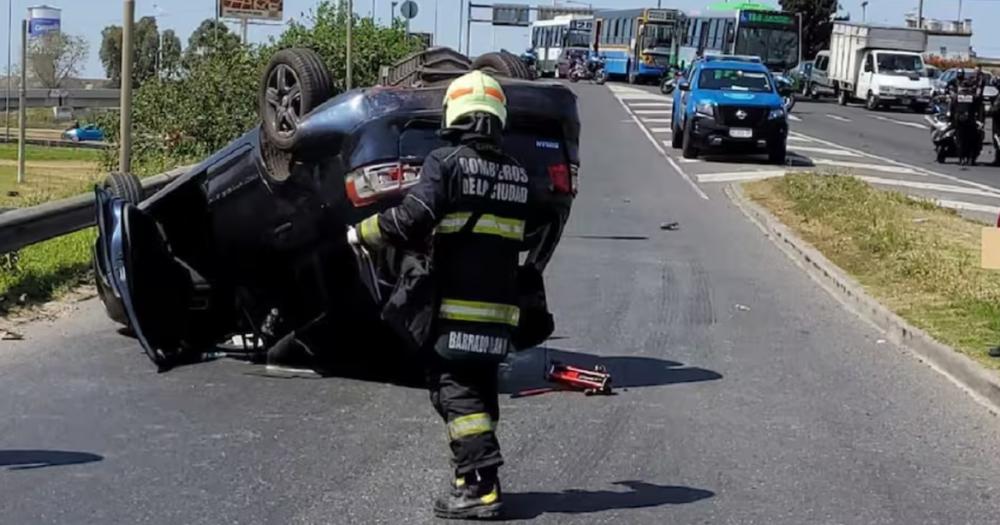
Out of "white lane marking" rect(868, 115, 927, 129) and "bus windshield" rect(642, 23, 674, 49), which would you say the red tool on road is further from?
"bus windshield" rect(642, 23, 674, 49)

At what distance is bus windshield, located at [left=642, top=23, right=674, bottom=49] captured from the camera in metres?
69.1

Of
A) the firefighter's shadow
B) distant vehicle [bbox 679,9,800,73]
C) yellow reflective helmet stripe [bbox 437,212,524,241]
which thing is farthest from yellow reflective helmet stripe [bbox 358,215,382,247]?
distant vehicle [bbox 679,9,800,73]

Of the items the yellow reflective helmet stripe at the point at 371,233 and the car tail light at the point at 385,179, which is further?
the car tail light at the point at 385,179

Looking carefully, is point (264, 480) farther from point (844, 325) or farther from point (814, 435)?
point (844, 325)

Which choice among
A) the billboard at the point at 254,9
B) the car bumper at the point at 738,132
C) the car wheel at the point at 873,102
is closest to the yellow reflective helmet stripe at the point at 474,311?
the car bumper at the point at 738,132

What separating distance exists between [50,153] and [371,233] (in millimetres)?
52362

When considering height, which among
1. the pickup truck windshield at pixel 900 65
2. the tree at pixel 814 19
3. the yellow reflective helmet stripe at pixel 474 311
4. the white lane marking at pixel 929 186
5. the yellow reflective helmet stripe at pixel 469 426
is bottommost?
the white lane marking at pixel 929 186

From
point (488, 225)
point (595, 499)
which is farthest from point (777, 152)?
point (488, 225)

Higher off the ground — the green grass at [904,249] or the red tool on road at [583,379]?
the green grass at [904,249]

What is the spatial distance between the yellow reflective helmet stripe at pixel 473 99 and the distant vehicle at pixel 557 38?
241ft

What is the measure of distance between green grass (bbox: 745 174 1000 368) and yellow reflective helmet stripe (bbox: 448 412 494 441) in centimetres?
460

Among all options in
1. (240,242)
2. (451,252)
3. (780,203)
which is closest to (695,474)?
(451,252)

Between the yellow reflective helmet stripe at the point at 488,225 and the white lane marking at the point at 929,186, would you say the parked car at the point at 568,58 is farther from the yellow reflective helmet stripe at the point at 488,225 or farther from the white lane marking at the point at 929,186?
the yellow reflective helmet stripe at the point at 488,225

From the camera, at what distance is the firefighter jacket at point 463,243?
611cm
